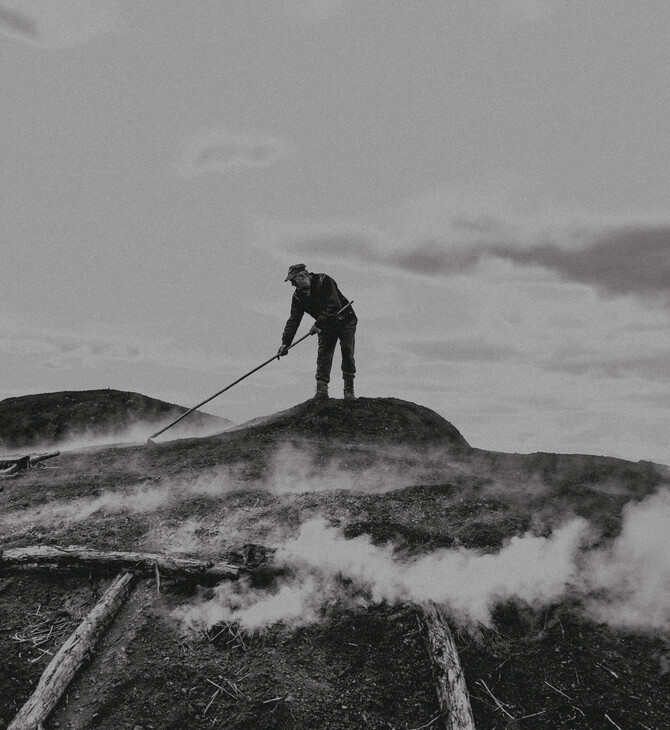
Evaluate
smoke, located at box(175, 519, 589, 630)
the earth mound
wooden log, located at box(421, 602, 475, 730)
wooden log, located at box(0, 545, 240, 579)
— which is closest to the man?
the earth mound

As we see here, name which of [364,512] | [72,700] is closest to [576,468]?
[364,512]

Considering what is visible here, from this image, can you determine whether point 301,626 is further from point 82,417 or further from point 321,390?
point 82,417

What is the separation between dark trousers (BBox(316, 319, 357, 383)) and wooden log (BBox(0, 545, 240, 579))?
7.22 meters

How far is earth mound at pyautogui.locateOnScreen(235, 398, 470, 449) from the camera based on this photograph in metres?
12.1

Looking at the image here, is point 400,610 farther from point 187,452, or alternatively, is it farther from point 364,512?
point 187,452

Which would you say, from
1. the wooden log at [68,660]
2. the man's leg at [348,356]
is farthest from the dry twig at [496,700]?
the man's leg at [348,356]

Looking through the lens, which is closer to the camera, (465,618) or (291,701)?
(291,701)

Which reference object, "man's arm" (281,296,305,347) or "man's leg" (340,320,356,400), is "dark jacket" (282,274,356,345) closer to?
"man's arm" (281,296,305,347)

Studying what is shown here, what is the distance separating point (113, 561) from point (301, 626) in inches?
88.7

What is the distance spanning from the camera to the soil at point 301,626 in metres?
4.80

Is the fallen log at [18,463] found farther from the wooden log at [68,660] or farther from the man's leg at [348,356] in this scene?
the man's leg at [348,356]

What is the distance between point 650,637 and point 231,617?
3.95 metres

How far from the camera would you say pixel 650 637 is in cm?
548

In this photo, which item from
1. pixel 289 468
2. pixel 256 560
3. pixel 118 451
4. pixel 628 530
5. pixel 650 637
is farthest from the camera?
pixel 118 451
